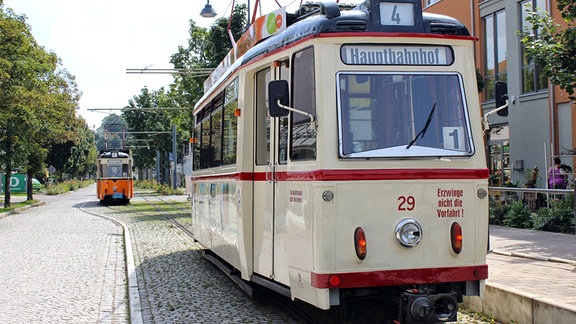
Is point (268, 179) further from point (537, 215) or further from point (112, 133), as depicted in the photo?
point (112, 133)

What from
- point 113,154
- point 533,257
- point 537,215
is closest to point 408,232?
point 533,257

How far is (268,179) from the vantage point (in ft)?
23.7

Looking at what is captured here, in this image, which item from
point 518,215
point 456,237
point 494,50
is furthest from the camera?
point 494,50

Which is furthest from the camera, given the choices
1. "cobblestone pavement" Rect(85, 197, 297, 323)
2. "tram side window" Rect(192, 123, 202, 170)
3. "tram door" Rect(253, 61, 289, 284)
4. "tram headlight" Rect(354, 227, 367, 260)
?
"tram side window" Rect(192, 123, 202, 170)

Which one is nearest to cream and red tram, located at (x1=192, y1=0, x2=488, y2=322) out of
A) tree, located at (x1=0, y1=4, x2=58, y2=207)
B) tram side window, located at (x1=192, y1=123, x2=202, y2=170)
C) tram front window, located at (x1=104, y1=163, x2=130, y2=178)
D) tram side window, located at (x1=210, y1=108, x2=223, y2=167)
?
tram side window, located at (x1=210, y1=108, x2=223, y2=167)

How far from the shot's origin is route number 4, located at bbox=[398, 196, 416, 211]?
19.8 ft

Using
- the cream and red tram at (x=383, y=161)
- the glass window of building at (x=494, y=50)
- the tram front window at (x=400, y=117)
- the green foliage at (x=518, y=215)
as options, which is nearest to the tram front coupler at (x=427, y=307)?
the cream and red tram at (x=383, y=161)

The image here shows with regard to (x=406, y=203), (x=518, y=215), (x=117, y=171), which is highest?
(x=117, y=171)

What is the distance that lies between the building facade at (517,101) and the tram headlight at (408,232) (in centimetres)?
1411

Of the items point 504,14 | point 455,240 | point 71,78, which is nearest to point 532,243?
point 455,240

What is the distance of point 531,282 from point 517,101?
51.7ft

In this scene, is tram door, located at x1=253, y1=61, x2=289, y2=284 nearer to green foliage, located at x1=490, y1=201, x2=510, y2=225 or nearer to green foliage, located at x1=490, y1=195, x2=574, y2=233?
green foliage, located at x1=490, y1=195, x2=574, y2=233

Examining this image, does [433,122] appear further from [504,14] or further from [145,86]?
[145,86]

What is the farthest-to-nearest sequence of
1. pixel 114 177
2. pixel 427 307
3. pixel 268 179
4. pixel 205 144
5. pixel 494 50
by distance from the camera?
pixel 114 177 → pixel 494 50 → pixel 205 144 → pixel 268 179 → pixel 427 307
